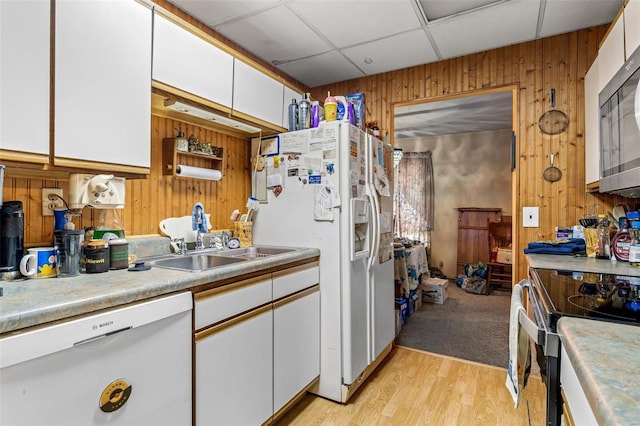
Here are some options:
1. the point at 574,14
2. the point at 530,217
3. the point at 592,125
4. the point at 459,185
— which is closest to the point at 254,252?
the point at 530,217

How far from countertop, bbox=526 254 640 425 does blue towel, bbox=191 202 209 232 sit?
1898mm

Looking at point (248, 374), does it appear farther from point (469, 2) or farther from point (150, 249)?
point (469, 2)

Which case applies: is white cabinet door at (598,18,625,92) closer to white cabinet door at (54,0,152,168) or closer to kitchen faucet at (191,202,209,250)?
white cabinet door at (54,0,152,168)

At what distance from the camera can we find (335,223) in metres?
2.13

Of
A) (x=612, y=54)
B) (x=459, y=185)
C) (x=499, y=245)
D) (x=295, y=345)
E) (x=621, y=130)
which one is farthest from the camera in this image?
(x=459, y=185)

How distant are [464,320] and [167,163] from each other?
3329mm

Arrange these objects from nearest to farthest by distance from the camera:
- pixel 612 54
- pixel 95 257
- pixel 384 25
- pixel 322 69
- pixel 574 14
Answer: pixel 95 257, pixel 612 54, pixel 574 14, pixel 384 25, pixel 322 69

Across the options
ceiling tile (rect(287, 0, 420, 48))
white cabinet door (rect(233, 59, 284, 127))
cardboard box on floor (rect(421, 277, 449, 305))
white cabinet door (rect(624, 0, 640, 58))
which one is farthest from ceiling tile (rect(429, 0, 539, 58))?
cardboard box on floor (rect(421, 277, 449, 305))

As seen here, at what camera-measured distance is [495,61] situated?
106 inches

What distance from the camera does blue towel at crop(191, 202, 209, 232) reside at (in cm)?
216

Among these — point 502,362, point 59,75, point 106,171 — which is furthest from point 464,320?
point 59,75

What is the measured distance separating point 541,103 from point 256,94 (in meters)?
2.06

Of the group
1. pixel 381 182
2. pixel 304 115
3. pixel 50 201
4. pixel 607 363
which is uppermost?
pixel 304 115

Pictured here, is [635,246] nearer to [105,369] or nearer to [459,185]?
[105,369]
